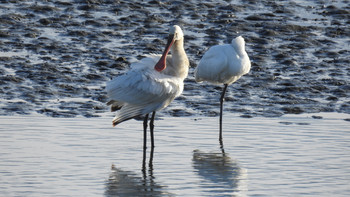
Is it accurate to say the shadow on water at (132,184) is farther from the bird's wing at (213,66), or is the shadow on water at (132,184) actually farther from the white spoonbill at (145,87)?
the bird's wing at (213,66)

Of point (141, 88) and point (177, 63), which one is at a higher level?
point (177, 63)

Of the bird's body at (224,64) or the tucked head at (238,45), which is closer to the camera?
the bird's body at (224,64)

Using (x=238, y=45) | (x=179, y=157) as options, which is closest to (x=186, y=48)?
(x=238, y=45)

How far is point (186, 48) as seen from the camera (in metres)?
15.9

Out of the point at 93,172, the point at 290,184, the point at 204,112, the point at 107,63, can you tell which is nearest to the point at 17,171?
the point at 93,172

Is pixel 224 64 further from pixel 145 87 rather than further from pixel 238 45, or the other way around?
pixel 145 87

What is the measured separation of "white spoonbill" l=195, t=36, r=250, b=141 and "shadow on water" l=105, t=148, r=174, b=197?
10.3 ft

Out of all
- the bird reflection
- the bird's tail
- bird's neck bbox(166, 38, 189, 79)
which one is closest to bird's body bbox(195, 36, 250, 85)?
bird's neck bbox(166, 38, 189, 79)

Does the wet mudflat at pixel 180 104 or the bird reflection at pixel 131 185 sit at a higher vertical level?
the wet mudflat at pixel 180 104

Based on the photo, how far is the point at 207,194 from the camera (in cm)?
807

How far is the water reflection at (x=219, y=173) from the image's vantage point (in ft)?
27.1

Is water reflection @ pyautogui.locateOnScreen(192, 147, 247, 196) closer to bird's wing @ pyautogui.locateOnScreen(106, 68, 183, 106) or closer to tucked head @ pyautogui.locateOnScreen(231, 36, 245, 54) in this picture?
bird's wing @ pyautogui.locateOnScreen(106, 68, 183, 106)

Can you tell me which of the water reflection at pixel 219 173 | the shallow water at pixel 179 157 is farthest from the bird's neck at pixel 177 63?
the water reflection at pixel 219 173

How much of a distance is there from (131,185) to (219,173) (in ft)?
3.26
